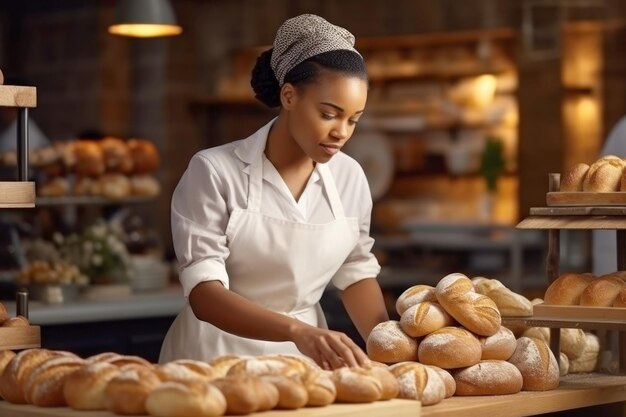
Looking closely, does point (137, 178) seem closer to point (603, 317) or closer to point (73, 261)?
point (73, 261)

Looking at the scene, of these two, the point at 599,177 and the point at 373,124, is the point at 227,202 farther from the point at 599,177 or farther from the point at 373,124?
the point at 373,124

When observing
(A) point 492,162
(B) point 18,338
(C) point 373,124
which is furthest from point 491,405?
(C) point 373,124

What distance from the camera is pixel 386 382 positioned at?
2.24 meters

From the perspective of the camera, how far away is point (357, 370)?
7.35ft

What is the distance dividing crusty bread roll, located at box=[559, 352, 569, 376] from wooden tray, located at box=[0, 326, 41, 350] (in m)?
1.18

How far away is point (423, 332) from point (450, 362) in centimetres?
10

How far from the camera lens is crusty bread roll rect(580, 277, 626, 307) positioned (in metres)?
2.74

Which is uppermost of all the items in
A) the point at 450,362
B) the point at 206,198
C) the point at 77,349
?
the point at 206,198

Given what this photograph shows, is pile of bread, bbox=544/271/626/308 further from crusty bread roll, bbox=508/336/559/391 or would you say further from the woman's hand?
the woman's hand

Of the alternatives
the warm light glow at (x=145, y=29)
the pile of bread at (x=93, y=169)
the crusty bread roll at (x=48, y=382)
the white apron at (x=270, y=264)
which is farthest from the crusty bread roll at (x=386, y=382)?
the pile of bread at (x=93, y=169)

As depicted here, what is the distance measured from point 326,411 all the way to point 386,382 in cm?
18

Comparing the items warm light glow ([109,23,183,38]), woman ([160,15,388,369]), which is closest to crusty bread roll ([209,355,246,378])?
woman ([160,15,388,369])

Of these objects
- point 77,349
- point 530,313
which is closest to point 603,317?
point 530,313

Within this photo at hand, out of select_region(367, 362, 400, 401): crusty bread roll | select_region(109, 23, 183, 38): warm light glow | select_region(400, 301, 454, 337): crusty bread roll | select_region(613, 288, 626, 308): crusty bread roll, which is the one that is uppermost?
select_region(109, 23, 183, 38): warm light glow
